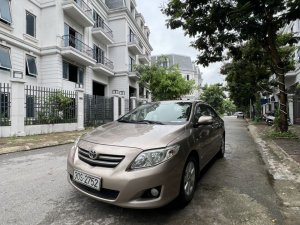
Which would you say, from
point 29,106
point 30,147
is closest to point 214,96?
point 29,106

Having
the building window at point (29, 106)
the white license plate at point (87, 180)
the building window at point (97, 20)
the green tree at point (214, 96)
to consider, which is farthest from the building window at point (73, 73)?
the green tree at point (214, 96)

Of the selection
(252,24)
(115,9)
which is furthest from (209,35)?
(115,9)

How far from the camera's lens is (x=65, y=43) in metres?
17.1

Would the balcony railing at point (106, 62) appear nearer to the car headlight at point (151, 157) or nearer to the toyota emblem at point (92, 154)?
the toyota emblem at point (92, 154)

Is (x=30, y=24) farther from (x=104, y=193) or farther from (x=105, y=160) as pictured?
(x=104, y=193)

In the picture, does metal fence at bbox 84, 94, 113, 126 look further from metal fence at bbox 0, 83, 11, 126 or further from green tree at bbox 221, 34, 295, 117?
green tree at bbox 221, 34, 295, 117

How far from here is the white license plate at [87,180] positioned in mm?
2831

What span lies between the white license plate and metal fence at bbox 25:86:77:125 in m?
8.99

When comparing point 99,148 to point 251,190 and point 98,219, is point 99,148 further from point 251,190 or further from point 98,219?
point 251,190

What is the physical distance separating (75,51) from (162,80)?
11060 mm

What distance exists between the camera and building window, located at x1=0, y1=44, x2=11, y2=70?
44.3ft

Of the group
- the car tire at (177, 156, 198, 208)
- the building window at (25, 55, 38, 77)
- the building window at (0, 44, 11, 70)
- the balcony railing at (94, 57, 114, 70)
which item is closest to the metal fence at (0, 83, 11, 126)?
the building window at (0, 44, 11, 70)

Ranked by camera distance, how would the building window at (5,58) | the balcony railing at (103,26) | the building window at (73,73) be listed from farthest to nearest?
1. the balcony railing at (103,26)
2. the building window at (73,73)
3. the building window at (5,58)

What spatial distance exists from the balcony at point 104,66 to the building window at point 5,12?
7.92 meters
